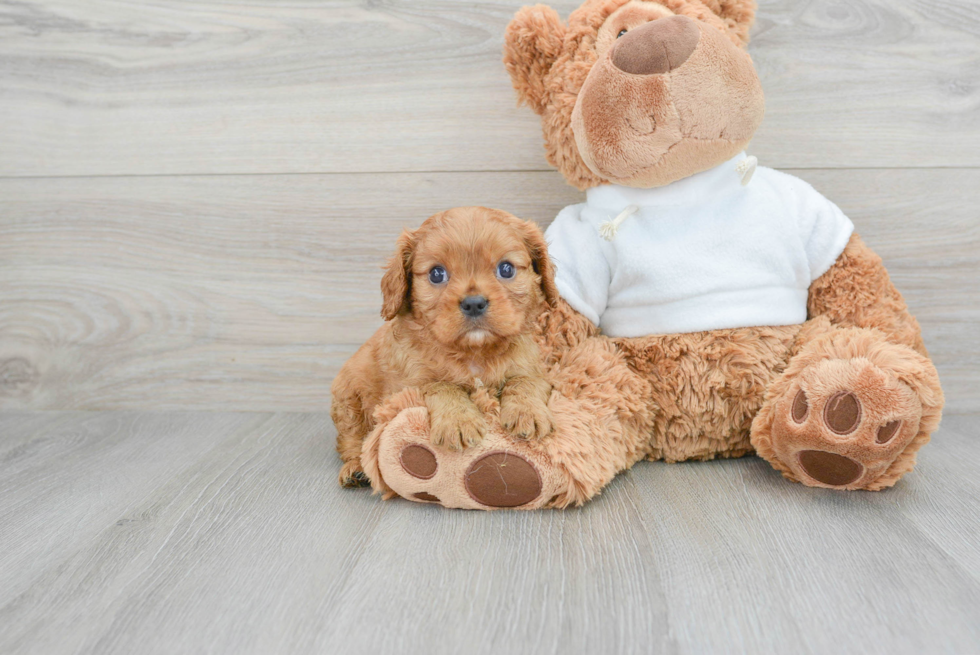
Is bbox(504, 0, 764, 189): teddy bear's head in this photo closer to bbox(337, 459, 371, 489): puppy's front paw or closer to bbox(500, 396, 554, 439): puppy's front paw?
bbox(500, 396, 554, 439): puppy's front paw

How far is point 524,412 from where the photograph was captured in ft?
3.63

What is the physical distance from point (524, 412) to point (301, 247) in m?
0.84

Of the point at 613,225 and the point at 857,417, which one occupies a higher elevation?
the point at 613,225

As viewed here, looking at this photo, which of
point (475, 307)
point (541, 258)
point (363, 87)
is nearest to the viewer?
point (475, 307)

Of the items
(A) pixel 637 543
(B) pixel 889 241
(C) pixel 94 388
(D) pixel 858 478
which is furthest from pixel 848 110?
(C) pixel 94 388

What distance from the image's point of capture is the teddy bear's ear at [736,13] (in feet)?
4.32

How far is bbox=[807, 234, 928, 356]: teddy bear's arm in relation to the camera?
4.26 feet

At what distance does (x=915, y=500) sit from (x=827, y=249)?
47 cm

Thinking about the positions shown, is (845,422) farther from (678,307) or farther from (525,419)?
(525,419)

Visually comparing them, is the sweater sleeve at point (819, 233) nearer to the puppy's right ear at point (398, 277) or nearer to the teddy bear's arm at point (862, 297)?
the teddy bear's arm at point (862, 297)

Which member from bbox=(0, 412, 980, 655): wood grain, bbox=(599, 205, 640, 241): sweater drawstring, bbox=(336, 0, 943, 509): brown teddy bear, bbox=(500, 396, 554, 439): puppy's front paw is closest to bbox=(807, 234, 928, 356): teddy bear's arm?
bbox=(336, 0, 943, 509): brown teddy bear

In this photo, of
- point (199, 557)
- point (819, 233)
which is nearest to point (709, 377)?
point (819, 233)

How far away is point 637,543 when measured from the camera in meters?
1.02

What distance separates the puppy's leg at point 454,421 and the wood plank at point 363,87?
702 mm
